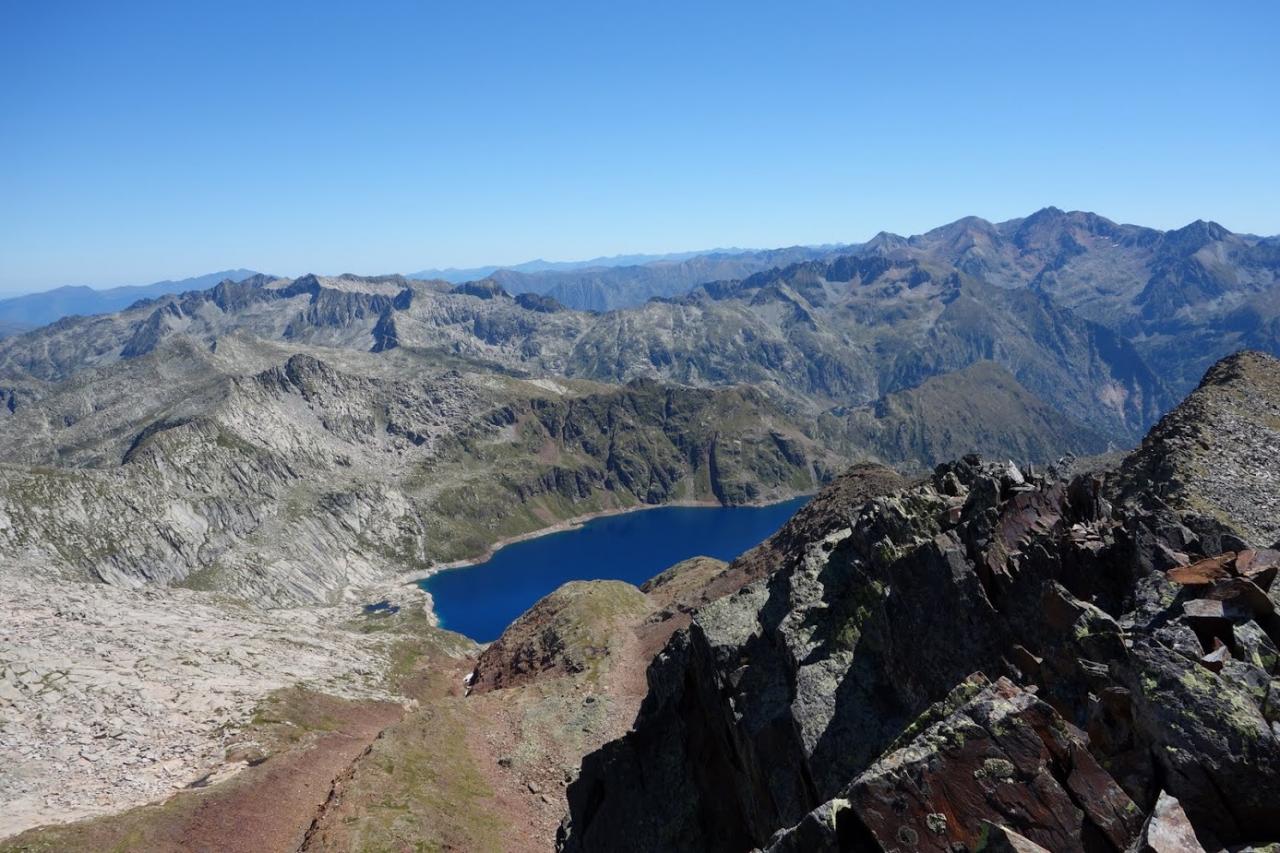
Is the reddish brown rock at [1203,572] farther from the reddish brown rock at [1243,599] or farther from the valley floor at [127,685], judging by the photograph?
the valley floor at [127,685]

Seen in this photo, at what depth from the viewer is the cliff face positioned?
52.9ft

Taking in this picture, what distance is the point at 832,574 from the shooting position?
45844mm

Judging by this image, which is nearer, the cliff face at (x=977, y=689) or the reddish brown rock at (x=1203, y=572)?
the cliff face at (x=977, y=689)

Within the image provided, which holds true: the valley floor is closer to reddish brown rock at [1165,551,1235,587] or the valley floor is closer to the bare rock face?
the bare rock face

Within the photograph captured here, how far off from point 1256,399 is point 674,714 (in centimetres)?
8123

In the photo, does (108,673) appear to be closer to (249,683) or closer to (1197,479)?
(249,683)

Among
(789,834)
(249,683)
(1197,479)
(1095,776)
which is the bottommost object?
(249,683)

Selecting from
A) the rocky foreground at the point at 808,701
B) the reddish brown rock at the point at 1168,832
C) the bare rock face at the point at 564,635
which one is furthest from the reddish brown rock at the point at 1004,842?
the bare rock face at the point at 564,635

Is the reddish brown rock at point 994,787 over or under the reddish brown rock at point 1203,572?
under

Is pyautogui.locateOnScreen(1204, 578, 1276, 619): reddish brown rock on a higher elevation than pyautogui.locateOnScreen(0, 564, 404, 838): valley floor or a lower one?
higher

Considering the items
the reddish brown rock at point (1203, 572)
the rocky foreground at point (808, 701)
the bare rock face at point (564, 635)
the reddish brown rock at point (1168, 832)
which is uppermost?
the reddish brown rock at point (1203, 572)

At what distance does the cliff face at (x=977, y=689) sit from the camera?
1612 cm

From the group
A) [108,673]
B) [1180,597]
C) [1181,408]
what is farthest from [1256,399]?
[108,673]

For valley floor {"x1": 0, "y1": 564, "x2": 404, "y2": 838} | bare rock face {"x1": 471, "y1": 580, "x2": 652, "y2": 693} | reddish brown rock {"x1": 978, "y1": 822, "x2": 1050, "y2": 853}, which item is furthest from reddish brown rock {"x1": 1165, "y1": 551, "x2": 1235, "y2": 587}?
valley floor {"x1": 0, "y1": 564, "x2": 404, "y2": 838}
